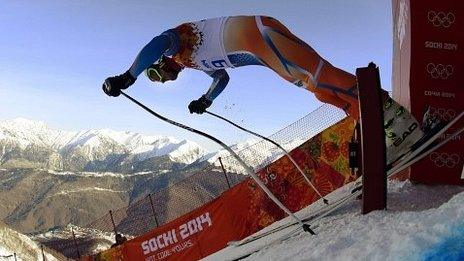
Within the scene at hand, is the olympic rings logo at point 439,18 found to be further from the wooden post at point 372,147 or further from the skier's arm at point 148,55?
the skier's arm at point 148,55

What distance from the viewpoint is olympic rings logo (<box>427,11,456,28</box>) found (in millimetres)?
3951

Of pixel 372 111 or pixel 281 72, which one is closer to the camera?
pixel 372 111

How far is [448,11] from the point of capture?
3961mm

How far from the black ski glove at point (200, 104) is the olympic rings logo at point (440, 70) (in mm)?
2011

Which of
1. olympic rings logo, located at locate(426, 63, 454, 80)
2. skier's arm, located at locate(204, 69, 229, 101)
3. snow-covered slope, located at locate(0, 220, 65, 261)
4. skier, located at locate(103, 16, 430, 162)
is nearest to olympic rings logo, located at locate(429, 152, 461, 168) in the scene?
olympic rings logo, located at locate(426, 63, 454, 80)

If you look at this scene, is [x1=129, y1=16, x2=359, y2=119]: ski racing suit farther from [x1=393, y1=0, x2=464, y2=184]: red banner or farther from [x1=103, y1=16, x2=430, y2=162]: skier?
[x1=393, y1=0, x2=464, y2=184]: red banner

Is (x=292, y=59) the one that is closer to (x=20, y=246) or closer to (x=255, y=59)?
(x=255, y=59)

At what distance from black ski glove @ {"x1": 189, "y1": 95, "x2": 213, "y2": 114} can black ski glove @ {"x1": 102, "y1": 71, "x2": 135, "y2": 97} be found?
1203 millimetres

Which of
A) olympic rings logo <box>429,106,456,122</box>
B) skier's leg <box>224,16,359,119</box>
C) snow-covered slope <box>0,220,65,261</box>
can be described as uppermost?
snow-covered slope <box>0,220,65,261</box>

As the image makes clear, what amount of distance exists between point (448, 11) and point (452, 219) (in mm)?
2958

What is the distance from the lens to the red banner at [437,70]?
3961 millimetres

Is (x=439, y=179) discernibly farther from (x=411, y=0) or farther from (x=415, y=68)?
(x=411, y=0)

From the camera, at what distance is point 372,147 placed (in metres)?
2.49

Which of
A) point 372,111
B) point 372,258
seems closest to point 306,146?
point 372,111
